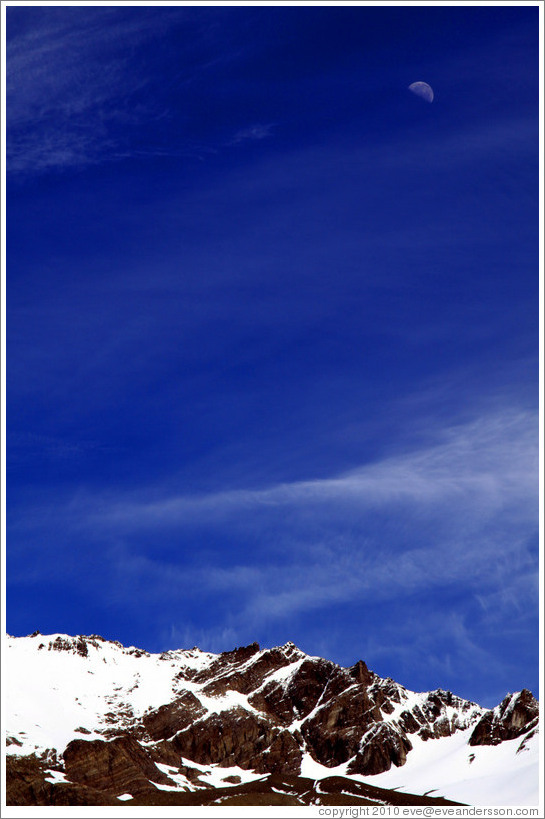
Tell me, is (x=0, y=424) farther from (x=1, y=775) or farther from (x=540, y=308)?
(x=1, y=775)

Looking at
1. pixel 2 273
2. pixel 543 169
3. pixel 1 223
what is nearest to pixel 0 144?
pixel 1 223

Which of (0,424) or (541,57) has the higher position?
(541,57)

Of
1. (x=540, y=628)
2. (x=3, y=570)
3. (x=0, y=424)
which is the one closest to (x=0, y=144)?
(x=0, y=424)

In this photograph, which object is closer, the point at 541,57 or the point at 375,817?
the point at 541,57

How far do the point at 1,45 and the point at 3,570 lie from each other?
38277 mm

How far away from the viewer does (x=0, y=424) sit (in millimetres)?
70500

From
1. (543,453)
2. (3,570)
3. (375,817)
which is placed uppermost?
(543,453)

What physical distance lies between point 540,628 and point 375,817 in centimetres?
12802

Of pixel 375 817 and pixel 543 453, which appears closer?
pixel 543 453

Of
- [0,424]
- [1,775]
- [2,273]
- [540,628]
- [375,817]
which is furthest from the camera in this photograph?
[375,817]

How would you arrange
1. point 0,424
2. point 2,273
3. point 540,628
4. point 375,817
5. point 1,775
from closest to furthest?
1. point 2,273
2. point 0,424
3. point 540,628
4. point 1,775
5. point 375,817

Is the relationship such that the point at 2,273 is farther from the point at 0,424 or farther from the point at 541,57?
the point at 541,57

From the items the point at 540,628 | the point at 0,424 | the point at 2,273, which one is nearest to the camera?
the point at 2,273

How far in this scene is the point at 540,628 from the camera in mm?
76938
